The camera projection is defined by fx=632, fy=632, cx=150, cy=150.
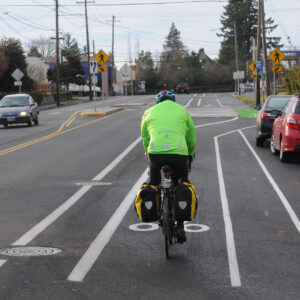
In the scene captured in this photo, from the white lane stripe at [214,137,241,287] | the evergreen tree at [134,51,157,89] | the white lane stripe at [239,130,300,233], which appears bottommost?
the white lane stripe at [239,130,300,233]

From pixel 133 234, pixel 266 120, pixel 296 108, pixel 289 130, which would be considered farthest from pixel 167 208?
pixel 266 120

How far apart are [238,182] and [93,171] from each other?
3.25 metres

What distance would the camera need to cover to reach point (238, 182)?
39.0 feet

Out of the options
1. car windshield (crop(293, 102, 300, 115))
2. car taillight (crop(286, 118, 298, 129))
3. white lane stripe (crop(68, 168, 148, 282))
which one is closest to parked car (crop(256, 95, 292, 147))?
car windshield (crop(293, 102, 300, 115))

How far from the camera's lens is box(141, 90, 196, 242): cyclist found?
21.2 ft

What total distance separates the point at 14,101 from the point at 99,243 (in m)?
24.5

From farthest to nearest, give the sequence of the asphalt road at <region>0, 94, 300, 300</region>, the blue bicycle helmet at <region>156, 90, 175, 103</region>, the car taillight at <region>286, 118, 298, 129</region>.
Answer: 1. the car taillight at <region>286, 118, 298, 129</region>
2. the blue bicycle helmet at <region>156, 90, 175, 103</region>
3. the asphalt road at <region>0, 94, 300, 300</region>

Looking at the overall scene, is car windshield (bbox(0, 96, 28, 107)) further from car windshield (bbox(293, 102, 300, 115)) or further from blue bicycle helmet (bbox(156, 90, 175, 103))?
blue bicycle helmet (bbox(156, 90, 175, 103))

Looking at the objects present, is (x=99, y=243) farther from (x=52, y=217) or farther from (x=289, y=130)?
(x=289, y=130)

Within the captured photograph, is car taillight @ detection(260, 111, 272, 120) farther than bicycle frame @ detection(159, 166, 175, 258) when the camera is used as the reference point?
Yes

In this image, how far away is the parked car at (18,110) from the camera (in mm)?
29219

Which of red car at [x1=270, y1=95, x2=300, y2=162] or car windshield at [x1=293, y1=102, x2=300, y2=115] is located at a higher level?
car windshield at [x1=293, y1=102, x2=300, y2=115]

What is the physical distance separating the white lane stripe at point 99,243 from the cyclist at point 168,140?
945mm

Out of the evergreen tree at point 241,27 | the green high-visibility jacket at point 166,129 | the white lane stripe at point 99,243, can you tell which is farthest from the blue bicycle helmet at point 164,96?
the evergreen tree at point 241,27
